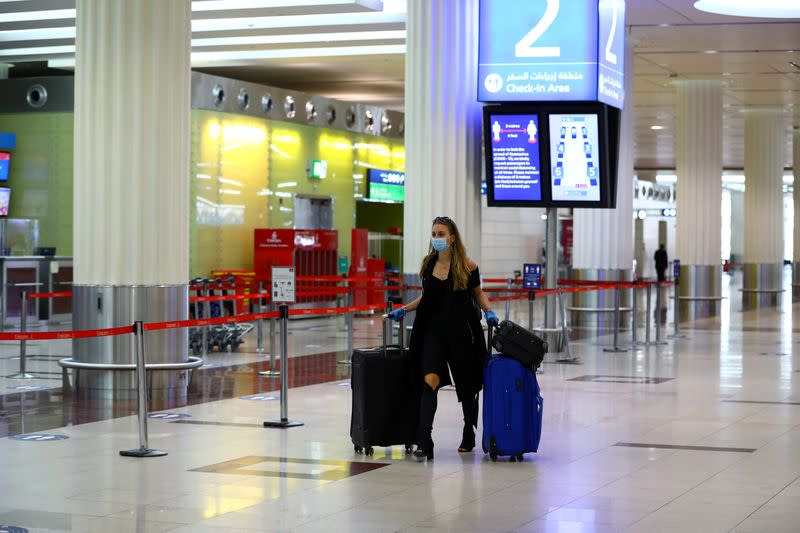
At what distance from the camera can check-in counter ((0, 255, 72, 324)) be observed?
21.0 m

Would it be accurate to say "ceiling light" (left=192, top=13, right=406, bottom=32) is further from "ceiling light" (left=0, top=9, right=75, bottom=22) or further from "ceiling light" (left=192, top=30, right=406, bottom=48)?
"ceiling light" (left=0, top=9, right=75, bottom=22)

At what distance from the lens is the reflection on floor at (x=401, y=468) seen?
250 inches

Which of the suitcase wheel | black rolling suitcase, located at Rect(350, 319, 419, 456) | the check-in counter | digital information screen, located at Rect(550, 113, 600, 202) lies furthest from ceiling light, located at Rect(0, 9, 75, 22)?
the suitcase wheel

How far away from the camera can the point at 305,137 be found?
2619 centimetres

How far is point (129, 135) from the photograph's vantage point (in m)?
11.4

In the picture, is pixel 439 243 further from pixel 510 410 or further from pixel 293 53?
pixel 293 53

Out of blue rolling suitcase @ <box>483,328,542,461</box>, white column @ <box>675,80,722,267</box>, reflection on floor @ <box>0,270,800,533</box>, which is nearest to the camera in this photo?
reflection on floor @ <box>0,270,800,533</box>

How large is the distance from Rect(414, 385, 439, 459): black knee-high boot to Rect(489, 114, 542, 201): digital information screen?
24.3ft

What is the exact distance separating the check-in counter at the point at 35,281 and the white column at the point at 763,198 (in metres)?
21.2

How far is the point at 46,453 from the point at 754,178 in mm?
32223

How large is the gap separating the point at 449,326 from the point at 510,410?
26.9 inches

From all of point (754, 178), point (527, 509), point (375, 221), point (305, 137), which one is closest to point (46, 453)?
point (527, 509)

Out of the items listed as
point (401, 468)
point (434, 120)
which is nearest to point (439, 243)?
point (401, 468)

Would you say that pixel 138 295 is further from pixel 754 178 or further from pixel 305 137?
pixel 754 178
